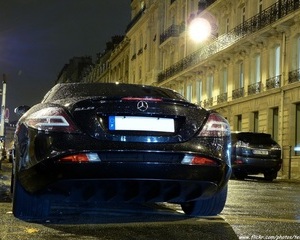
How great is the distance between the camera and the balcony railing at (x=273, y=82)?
30.4m

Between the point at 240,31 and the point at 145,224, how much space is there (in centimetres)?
3156

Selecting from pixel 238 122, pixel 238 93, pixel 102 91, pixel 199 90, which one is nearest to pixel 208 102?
pixel 199 90

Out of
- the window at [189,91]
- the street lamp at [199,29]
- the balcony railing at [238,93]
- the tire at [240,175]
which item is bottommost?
the tire at [240,175]

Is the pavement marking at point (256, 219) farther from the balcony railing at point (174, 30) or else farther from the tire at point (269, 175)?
the balcony railing at point (174, 30)

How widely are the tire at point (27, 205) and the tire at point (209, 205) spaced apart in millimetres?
1515

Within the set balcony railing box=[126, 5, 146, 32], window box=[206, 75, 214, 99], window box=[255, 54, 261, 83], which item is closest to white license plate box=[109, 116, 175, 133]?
window box=[255, 54, 261, 83]

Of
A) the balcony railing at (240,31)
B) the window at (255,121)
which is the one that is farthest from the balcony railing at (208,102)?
the window at (255,121)

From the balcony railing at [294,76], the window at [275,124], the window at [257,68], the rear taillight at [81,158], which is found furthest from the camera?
the window at [257,68]

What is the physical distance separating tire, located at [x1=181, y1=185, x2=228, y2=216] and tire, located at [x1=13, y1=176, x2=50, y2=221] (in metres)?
1.51

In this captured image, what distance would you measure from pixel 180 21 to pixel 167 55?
4876mm

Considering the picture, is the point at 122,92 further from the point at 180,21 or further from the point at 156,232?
the point at 180,21

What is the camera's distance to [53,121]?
5.23 metres

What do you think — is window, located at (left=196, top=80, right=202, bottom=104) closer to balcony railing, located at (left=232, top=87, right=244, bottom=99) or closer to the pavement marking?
balcony railing, located at (left=232, top=87, right=244, bottom=99)

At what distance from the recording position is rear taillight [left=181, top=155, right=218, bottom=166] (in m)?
5.30
